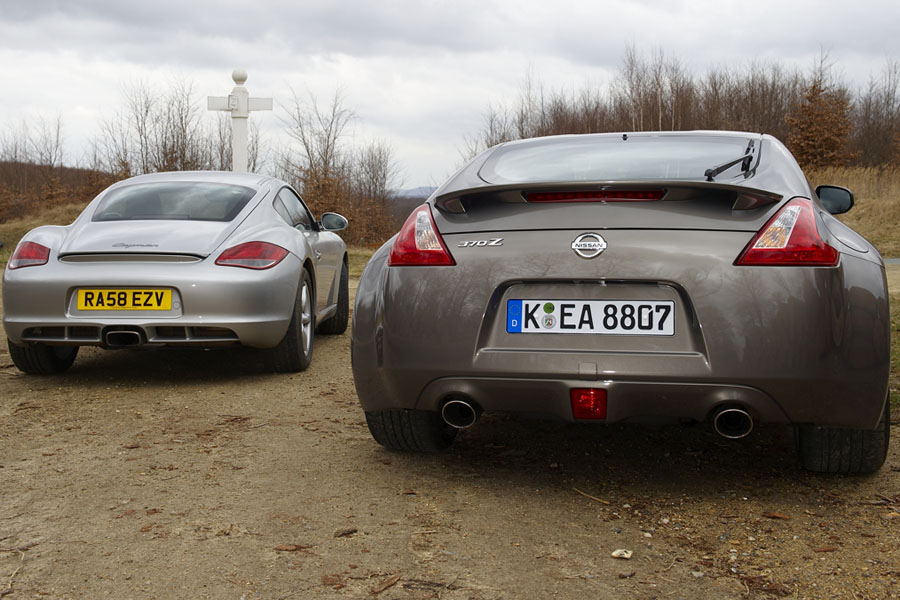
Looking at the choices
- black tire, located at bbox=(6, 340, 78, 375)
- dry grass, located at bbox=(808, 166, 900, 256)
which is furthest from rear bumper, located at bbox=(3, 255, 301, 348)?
dry grass, located at bbox=(808, 166, 900, 256)

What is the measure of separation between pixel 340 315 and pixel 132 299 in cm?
268

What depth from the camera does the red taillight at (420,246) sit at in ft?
10.4

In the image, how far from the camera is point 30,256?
17.9 ft

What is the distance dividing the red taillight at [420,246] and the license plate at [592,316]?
0.30 m

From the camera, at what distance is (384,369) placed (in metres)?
3.24

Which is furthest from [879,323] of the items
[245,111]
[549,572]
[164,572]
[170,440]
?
[245,111]

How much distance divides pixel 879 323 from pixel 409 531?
5.41ft

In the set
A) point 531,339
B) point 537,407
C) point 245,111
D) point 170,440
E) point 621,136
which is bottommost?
point 170,440

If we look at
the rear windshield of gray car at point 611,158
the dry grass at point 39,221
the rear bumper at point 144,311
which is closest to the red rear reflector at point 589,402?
the rear windshield of gray car at point 611,158

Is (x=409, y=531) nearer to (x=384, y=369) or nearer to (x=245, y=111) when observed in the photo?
(x=384, y=369)

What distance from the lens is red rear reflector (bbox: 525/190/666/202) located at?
3.07 meters

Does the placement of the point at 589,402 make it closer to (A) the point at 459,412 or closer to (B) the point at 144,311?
(A) the point at 459,412

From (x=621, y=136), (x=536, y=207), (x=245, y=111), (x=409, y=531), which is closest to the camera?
(x=409, y=531)

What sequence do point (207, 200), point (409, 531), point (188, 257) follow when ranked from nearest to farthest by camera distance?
point (409, 531) → point (188, 257) → point (207, 200)
